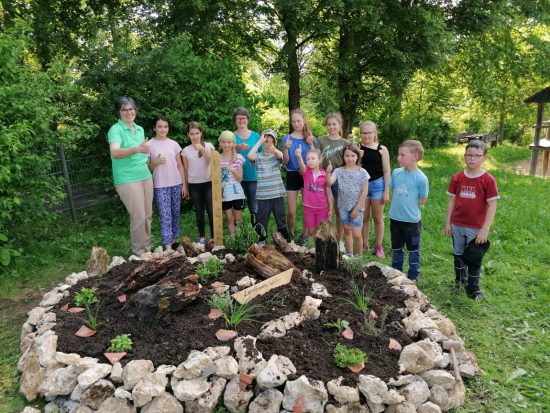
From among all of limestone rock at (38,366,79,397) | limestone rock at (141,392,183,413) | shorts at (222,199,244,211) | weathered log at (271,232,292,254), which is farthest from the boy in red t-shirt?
limestone rock at (38,366,79,397)

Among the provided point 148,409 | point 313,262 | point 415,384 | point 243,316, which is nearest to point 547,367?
point 415,384

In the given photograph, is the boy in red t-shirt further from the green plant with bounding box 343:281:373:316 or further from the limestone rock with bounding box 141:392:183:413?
the limestone rock with bounding box 141:392:183:413

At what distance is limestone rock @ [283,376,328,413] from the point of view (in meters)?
2.59

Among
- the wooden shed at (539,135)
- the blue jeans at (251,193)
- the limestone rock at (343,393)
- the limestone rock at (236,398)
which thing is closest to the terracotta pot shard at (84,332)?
the limestone rock at (236,398)

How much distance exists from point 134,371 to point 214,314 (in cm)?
81

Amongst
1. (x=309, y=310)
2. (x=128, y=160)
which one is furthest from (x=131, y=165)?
(x=309, y=310)

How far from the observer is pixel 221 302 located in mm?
3324

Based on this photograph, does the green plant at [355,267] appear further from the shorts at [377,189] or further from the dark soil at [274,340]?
the shorts at [377,189]

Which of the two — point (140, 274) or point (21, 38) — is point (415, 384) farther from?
point (21, 38)

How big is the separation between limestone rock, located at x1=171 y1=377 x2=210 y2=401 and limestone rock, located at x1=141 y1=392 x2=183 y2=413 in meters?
0.04

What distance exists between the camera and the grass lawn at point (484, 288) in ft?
10.0

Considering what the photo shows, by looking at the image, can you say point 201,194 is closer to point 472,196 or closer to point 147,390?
point 147,390

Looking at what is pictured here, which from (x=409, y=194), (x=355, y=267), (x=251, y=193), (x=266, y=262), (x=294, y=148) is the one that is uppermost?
(x=294, y=148)

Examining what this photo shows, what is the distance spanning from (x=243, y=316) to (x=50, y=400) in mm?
1428
